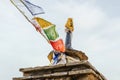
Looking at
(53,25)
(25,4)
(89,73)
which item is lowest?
(89,73)

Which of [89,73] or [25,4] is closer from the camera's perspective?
[89,73]

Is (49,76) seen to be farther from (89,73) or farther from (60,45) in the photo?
(60,45)

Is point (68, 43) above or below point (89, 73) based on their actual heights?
above

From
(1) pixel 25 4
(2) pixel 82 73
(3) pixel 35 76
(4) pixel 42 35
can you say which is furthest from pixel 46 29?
(2) pixel 82 73

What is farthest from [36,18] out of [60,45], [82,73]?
[82,73]

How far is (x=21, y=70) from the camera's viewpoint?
26.3ft

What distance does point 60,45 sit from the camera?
8.99 m

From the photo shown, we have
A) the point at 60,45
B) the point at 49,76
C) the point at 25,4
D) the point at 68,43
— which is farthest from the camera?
the point at 68,43

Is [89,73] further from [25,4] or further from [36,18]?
[25,4]

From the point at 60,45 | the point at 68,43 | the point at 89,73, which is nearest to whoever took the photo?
the point at 89,73

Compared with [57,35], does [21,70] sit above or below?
below

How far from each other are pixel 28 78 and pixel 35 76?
0.21m

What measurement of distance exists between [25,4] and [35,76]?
290 cm

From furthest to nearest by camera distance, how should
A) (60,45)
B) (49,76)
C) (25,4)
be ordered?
1. (25,4)
2. (60,45)
3. (49,76)
